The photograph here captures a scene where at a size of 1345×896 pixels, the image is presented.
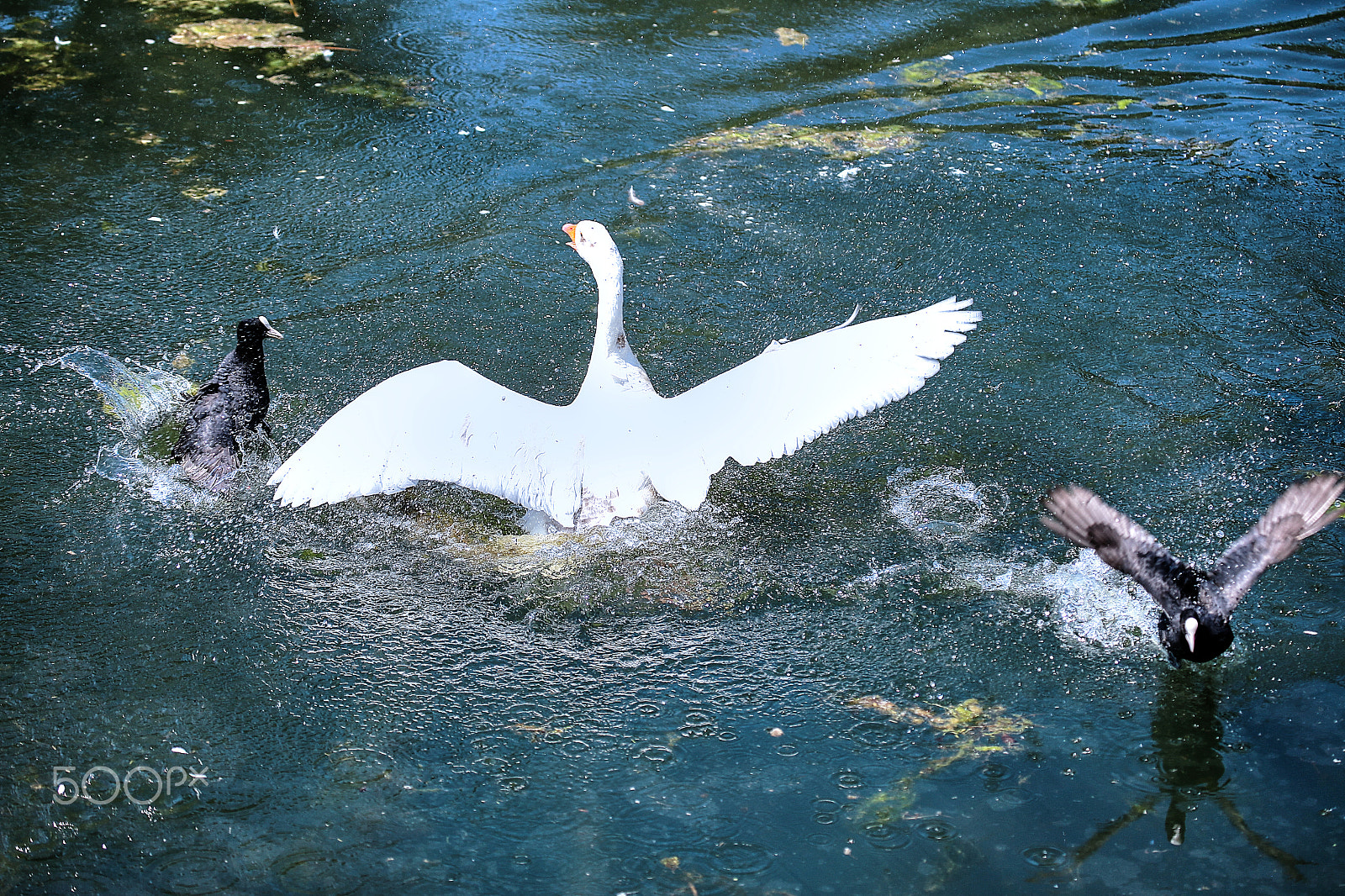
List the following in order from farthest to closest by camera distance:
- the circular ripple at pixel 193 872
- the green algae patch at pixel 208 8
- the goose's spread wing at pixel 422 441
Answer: the green algae patch at pixel 208 8, the goose's spread wing at pixel 422 441, the circular ripple at pixel 193 872

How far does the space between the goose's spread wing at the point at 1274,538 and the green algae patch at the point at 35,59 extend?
682cm

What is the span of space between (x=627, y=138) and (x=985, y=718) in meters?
4.42

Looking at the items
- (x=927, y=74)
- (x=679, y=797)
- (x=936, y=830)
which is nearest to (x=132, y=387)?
(x=679, y=797)

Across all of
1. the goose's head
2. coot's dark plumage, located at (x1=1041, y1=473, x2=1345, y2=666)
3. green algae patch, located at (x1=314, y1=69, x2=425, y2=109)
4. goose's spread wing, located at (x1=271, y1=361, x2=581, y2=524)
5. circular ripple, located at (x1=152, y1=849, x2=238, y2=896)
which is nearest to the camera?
circular ripple, located at (x1=152, y1=849, x2=238, y2=896)

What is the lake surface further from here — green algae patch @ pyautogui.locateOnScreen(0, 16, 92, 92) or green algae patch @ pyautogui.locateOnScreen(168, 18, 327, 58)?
green algae patch @ pyautogui.locateOnScreen(168, 18, 327, 58)

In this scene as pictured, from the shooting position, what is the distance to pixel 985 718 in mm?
3262

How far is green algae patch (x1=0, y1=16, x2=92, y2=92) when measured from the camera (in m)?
6.83

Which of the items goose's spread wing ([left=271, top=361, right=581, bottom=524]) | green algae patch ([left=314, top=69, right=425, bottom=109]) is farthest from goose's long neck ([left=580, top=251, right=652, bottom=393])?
green algae patch ([left=314, top=69, right=425, bottom=109])

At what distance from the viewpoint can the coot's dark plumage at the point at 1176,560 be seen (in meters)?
3.27

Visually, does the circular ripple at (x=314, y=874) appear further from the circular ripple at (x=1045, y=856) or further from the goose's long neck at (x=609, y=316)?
the goose's long neck at (x=609, y=316)

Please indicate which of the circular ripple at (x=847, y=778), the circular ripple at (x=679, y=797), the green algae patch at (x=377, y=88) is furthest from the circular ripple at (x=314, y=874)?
the green algae patch at (x=377, y=88)

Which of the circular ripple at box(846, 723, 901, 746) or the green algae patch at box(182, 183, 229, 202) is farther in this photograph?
the green algae patch at box(182, 183, 229, 202)

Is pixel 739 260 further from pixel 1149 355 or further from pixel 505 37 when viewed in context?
pixel 505 37

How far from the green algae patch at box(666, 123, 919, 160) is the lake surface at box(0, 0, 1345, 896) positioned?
4 centimetres
